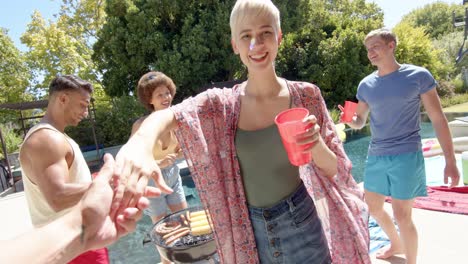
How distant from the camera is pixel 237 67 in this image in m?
14.6

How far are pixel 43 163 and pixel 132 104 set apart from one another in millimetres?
12127

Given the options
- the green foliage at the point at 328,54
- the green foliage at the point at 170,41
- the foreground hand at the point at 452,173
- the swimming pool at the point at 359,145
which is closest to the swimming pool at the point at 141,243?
the swimming pool at the point at 359,145

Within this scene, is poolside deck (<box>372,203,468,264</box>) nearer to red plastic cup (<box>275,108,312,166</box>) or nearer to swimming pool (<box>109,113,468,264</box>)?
red plastic cup (<box>275,108,312,166</box>)

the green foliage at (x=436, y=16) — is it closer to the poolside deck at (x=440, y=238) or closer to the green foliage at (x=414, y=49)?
Result: the green foliage at (x=414, y=49)

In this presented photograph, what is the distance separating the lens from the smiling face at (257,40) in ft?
4.70

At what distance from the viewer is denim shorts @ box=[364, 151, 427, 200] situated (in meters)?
2.54

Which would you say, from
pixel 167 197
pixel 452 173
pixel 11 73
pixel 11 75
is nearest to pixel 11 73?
pixel 11 73

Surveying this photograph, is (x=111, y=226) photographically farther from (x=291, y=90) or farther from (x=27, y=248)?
(x=291, y=90)

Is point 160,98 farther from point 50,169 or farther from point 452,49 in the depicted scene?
point 452,49

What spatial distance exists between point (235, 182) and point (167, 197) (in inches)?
71.8

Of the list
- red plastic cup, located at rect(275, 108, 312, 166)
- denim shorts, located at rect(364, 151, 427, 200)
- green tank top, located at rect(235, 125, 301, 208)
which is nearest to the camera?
red plastic cup, located at rect(275, 108, 312, 166)

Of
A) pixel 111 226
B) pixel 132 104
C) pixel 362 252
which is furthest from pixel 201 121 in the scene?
pixel 132 104

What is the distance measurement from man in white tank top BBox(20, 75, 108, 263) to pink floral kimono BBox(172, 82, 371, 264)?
892mm

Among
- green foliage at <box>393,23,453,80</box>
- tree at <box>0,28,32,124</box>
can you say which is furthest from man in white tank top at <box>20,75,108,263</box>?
green foliage at <box>393,23,453,80</box>
